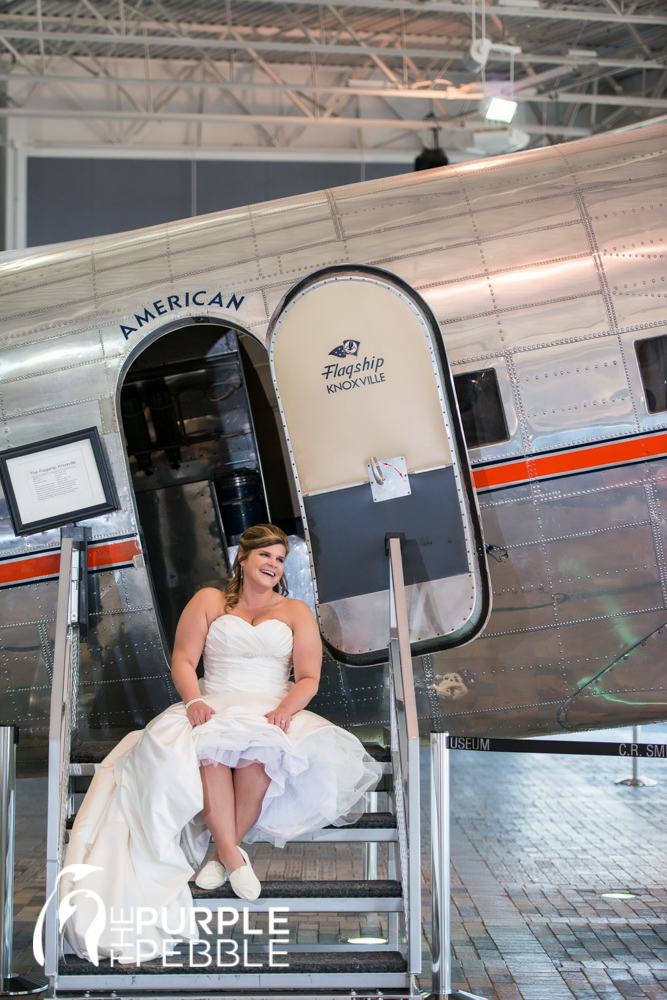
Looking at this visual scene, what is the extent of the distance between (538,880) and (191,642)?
3.33 m

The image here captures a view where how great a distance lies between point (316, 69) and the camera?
16.1 meters

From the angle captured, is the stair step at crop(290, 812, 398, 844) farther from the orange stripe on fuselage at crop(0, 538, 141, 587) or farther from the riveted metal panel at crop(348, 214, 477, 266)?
the riveted metal panel at crop(348, 214, 477, 266)

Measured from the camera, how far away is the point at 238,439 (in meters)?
7.87

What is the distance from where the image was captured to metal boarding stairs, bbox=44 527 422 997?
148 inches

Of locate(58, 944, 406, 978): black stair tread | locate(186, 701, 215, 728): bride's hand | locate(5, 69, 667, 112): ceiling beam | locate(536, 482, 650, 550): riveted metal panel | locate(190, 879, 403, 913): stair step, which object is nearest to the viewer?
locate(58, 944, 406, 978): black stair tread

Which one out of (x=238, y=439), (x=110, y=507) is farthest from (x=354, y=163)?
(x=110, y=507)

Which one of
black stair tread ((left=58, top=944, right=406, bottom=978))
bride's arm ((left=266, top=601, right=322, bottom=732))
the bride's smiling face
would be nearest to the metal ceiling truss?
the bride's smiling face

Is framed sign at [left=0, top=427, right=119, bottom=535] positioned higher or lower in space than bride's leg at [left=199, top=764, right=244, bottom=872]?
higher

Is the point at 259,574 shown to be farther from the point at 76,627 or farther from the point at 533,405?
the point at 533,405

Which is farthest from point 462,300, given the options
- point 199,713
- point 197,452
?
point 197,452

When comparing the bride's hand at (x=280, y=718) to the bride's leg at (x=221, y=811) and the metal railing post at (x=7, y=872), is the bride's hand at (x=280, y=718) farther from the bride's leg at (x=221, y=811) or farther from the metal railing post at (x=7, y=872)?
the metal railing post at (x=7, y=872)

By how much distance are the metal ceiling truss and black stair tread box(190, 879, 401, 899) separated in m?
12.7

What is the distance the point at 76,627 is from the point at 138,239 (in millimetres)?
2364

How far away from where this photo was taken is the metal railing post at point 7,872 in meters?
4.53
